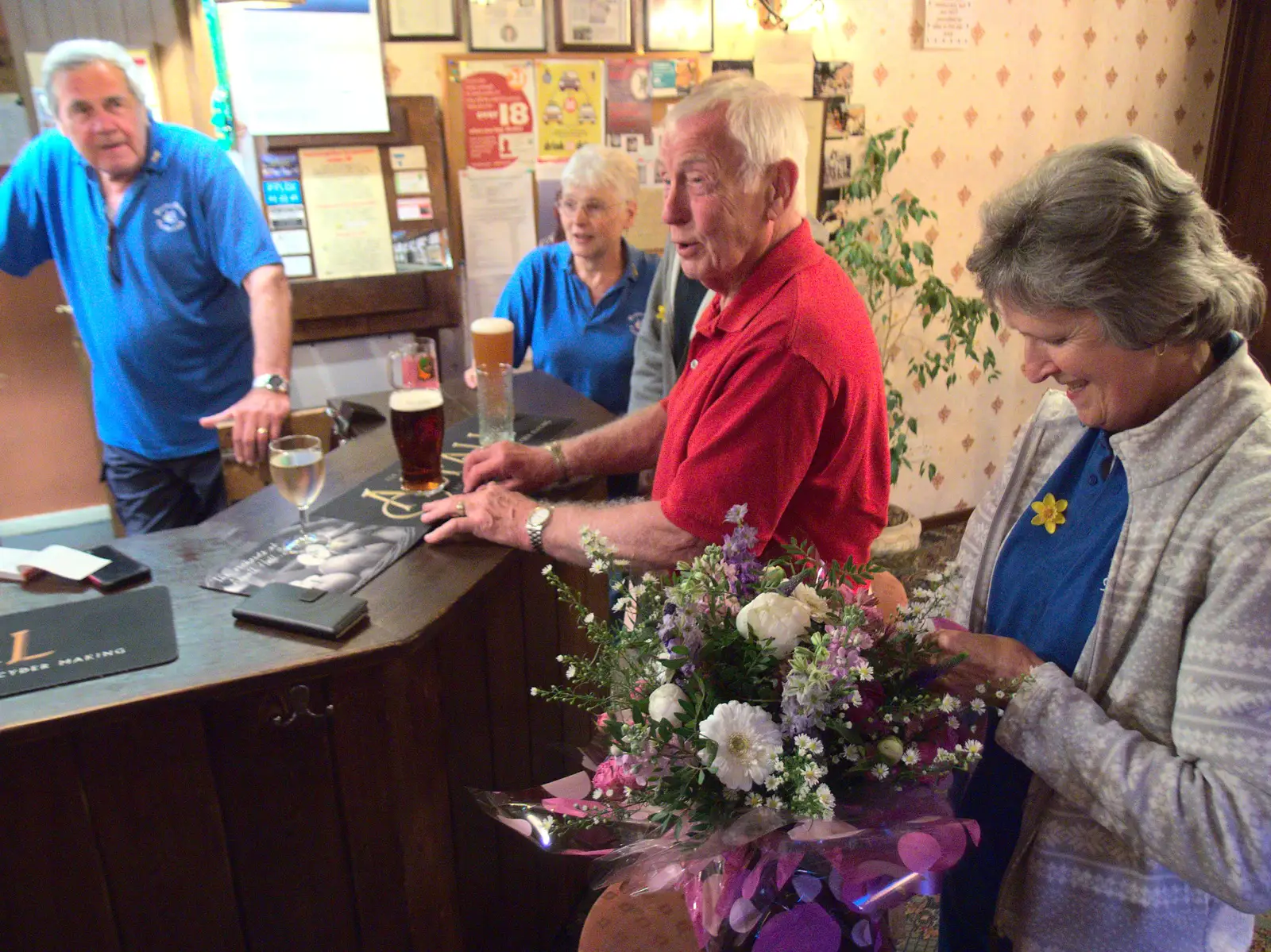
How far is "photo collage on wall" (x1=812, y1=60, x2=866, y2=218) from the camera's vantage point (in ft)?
11.3

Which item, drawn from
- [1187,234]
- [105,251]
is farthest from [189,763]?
[105,251]

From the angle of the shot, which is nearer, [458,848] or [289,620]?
[289,620]

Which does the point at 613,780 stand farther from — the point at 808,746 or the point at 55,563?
the point at 55,563

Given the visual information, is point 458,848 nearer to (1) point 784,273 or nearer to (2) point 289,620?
(2) point 289,620

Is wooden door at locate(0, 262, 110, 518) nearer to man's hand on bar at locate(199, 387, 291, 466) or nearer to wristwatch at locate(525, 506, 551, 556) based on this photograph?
man's hand on bar at locate(199, 387, 291, 466)

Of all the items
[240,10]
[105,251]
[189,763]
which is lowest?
[189,763]

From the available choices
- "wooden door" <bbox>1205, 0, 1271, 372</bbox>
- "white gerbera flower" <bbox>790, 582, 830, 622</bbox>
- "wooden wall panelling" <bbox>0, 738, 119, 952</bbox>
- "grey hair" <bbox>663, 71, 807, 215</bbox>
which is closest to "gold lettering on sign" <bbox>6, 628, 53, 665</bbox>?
"wooden wall panelling" <bbox>0, 738, 119, 952</bbox>

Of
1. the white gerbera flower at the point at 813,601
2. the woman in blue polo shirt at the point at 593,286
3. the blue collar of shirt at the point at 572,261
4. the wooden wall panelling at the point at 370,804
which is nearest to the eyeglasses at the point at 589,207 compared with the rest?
the woman in blue polo shirt at the point at 593,286

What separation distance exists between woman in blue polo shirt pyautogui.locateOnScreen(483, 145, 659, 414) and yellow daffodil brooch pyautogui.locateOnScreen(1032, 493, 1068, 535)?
65.0 inches

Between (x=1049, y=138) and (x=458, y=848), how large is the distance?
3761mm

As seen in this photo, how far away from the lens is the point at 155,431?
256 cm

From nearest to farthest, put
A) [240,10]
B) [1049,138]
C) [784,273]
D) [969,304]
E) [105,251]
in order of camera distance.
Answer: [784,273] < [105,251] < [240,10] < [969,304] < [1049,138]

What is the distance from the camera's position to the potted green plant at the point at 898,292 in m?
3.49

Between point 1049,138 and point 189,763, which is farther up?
point 1049,138
